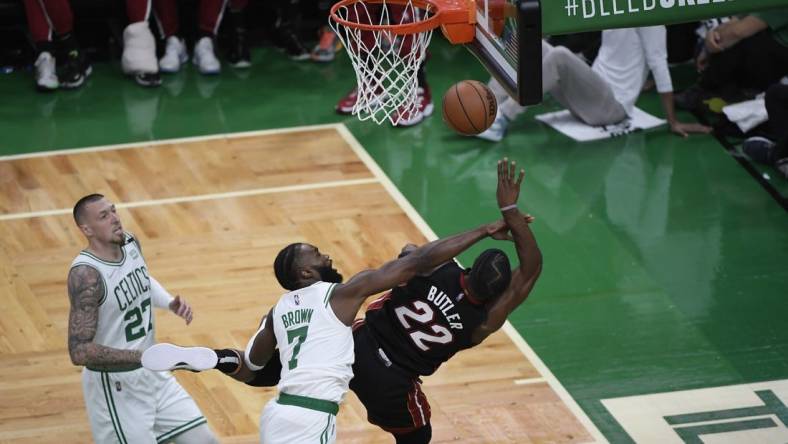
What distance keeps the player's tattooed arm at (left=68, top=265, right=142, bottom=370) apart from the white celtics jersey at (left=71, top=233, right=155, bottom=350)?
5 centimetres

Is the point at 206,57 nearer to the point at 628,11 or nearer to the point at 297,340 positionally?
the point at 297,340

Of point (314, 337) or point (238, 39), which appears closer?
point (314, 337)

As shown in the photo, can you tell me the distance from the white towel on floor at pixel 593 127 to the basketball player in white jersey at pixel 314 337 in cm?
497

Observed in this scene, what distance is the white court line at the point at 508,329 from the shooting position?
Answer: 6871 millimetres

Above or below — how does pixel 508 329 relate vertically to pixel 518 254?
below

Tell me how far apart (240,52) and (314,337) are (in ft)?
22.6

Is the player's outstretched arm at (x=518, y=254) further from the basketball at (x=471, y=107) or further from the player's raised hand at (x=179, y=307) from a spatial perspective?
the player's raised hand at (x=179, y=307)

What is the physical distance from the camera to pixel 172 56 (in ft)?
38.5

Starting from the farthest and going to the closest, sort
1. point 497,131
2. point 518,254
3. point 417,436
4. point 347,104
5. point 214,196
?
point 347,104
point 497,131
point 214,196
point 417,436
point 518,254

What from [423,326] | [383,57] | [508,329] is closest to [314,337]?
[423,326]

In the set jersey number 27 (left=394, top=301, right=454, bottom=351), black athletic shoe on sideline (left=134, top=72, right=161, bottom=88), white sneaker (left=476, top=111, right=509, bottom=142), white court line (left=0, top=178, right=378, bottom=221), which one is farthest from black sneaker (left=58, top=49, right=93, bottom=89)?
jersey number 27 (left=394, top=301, right=454, bottom=351)

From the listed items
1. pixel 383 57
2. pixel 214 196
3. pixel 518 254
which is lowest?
pixel 214 196

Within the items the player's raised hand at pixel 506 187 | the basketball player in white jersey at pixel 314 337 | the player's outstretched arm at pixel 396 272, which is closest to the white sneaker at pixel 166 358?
the basketball player in white jersey at pixel 314 337

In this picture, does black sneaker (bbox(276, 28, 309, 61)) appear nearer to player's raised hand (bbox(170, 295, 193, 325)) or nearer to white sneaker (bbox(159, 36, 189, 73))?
white sneaker (bbox(159, 36, 189, 73))
